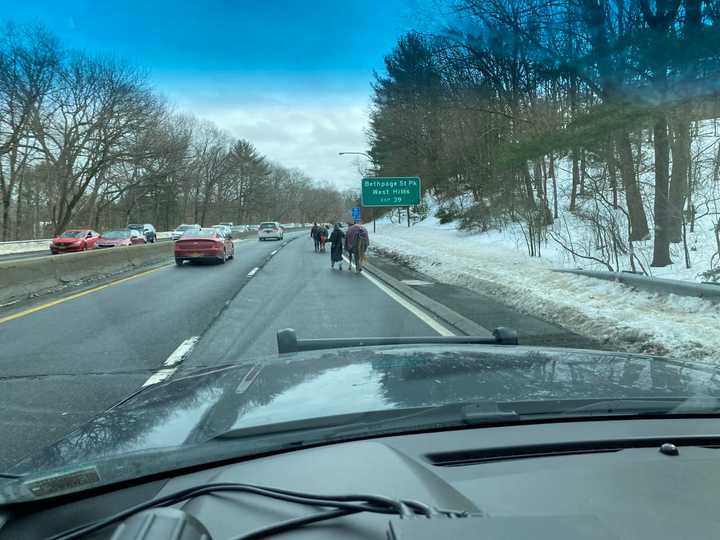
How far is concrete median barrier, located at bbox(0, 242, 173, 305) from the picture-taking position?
12422 millimetres

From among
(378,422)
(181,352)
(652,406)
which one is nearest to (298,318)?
(181,352)

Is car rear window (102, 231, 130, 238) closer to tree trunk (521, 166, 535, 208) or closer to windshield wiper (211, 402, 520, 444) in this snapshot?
tree trunk (521, 166, 535, 208)

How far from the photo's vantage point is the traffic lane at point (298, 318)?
24.4 feet

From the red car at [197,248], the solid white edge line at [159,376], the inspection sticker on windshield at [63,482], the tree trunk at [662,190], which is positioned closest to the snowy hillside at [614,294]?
the tree trunk at [662,190]

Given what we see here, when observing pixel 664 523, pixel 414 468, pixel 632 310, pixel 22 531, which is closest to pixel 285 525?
pixel 414 468

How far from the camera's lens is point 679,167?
12555mm

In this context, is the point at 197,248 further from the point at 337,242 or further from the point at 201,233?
the point at 337,242

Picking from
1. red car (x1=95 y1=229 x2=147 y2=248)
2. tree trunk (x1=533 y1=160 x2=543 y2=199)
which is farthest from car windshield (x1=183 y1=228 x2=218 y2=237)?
tree trunk (x1=533 y1=160 x2=543 y2=199)

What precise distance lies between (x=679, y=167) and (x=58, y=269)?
16.0 m

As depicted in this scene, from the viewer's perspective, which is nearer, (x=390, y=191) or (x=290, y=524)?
(x=290, y=524)

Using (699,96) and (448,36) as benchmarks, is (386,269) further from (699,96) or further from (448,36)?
(699,96)

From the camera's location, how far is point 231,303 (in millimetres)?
11773

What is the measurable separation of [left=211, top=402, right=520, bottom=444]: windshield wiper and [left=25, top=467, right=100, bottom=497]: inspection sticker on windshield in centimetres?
43

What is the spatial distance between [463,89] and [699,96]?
737 inches
